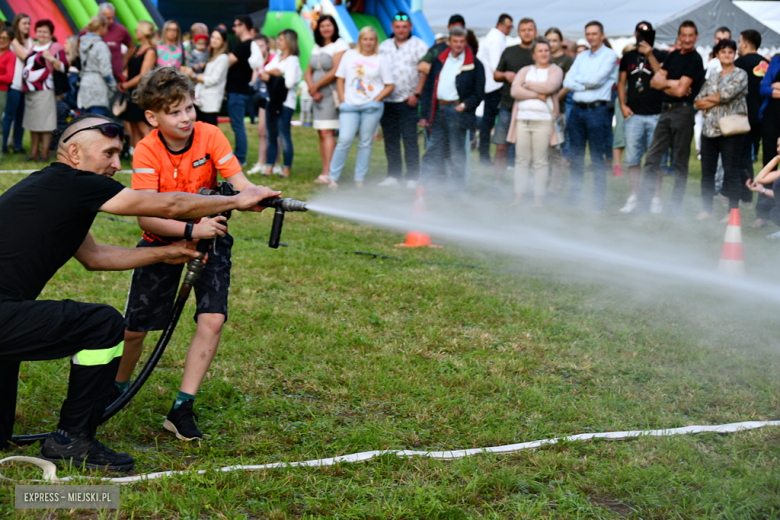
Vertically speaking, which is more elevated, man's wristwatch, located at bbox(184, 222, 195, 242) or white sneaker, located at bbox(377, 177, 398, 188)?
white sneaker, located at bbox(377, 177, 398, 188)

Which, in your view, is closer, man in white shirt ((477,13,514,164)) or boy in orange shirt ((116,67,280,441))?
boy in orange shirt ((116,67,280,441))

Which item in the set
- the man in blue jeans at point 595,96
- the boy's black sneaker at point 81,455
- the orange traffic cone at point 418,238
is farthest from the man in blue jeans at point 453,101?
the boy's black sneaker at point 81,455

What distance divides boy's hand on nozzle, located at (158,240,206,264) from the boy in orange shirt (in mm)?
52

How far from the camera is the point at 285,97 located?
36.9ft

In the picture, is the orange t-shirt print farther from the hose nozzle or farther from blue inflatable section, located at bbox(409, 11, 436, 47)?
blue inflatable section, located at bbox(409, 11, 436, 47)

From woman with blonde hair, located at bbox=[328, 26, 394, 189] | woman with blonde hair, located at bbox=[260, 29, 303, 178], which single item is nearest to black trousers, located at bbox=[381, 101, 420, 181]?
woman with blonde hair, located at bbox=[328, 26, 394, 189]

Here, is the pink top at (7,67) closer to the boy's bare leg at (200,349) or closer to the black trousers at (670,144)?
the black trousers at (670,144)

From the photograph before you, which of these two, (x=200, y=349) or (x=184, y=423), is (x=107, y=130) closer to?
(x=200, y=349)

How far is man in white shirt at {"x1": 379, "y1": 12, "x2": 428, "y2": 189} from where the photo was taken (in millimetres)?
10711

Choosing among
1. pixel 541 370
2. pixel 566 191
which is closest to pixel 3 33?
pixel 566 191

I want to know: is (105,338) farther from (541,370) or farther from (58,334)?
(541,370)

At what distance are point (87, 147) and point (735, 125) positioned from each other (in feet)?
25.4

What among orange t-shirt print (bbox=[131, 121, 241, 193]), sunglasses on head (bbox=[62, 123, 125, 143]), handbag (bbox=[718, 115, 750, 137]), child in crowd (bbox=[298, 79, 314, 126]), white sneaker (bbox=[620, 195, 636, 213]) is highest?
child in crowd (bbox=[298, 79, 314, 126])

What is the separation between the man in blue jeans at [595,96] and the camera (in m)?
9.62
